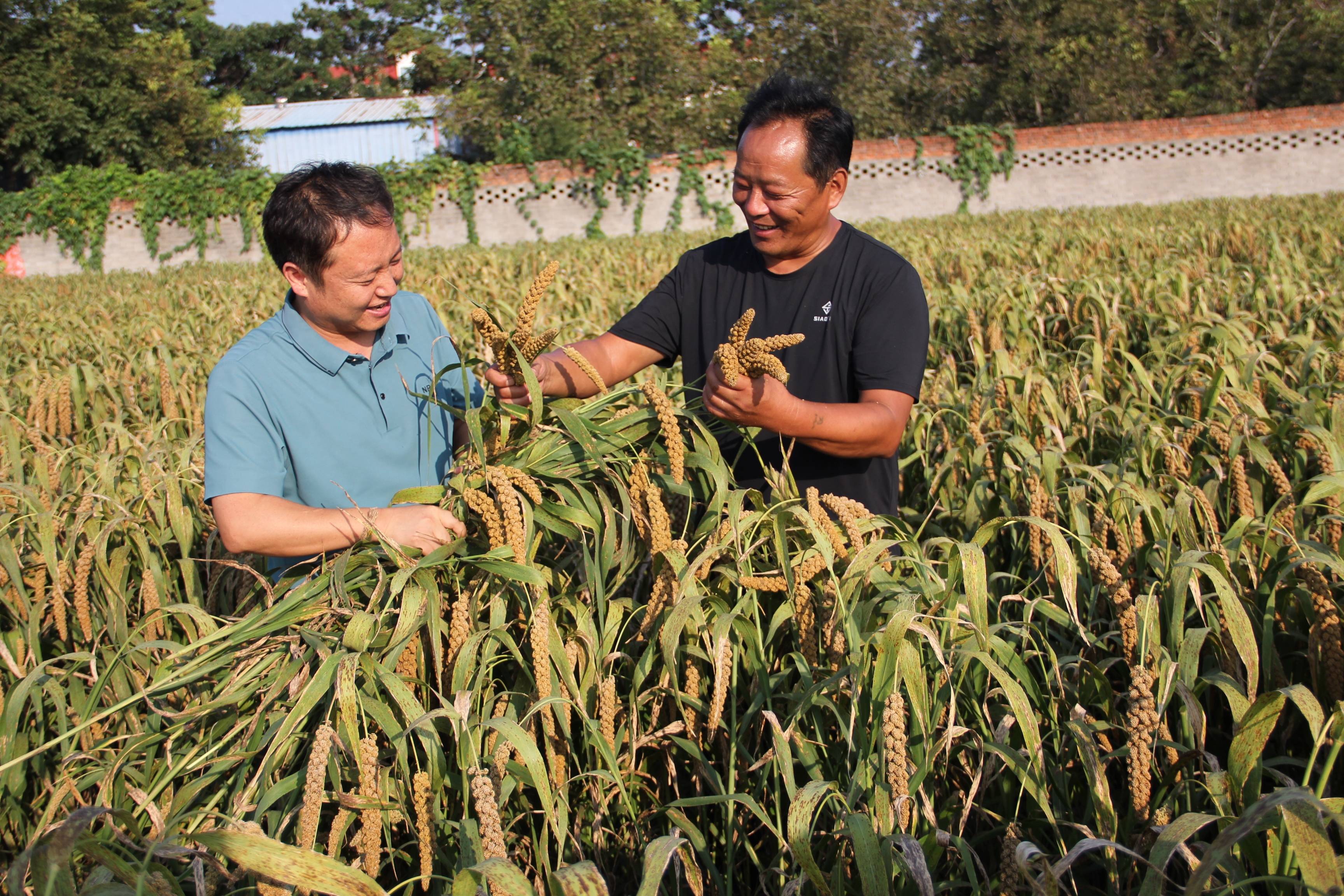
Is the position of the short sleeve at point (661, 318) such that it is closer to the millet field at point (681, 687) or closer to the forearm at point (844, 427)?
the millet field at point (681, 687)

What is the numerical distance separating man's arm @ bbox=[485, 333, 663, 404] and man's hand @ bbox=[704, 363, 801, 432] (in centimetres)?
33

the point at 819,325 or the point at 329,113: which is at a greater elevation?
the point at 329,113

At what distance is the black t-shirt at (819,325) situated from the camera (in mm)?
2066

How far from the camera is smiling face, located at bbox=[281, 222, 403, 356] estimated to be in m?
1.84

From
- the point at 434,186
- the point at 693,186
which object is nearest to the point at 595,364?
the point at 693,186

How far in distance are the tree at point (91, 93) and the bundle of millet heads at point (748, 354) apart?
28.9 metres

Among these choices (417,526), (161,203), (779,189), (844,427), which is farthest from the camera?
(161,203)

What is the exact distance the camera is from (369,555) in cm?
167

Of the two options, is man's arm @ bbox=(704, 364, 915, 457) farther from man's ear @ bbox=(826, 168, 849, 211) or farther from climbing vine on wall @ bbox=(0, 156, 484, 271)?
climbing vine on wall @ bbox=(0, 156, 484, 271)

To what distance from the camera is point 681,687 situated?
5.77 ft

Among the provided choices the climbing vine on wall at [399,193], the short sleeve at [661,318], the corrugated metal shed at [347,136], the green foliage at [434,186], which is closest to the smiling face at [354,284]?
the short sleeve at [661,318]

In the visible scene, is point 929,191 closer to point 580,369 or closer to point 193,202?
point 193,202

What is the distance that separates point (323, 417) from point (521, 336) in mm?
543

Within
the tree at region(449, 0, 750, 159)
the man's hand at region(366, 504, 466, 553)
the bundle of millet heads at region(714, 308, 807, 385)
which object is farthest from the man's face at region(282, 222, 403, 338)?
the tree at region(449, 0, 750, 159)
